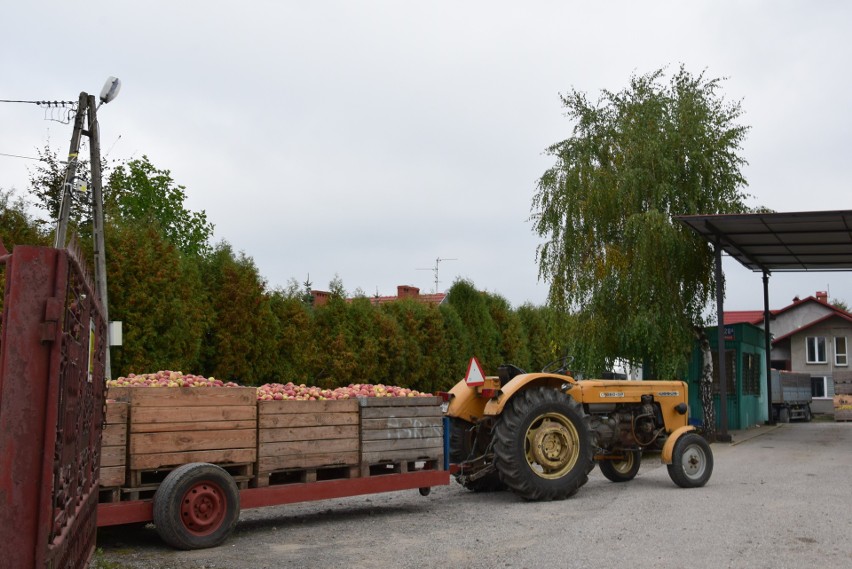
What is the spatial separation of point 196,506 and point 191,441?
557 millimetres

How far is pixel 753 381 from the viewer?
80.6 ft

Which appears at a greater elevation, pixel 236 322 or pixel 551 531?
pixel 236 322

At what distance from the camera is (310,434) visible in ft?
27.5

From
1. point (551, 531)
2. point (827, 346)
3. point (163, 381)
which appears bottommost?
point (551, 531)

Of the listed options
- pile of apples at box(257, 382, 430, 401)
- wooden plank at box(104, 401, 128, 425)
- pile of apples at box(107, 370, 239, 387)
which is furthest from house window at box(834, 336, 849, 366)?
wooden plank at box(104, 401, 128, 425)

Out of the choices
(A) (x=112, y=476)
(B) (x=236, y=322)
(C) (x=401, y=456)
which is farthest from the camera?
(B) (x=236, y=322)

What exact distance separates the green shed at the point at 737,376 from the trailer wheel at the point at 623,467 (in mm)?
8979

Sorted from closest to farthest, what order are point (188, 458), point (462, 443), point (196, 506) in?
point (196, 506), point (188, 458), point (462, 443)

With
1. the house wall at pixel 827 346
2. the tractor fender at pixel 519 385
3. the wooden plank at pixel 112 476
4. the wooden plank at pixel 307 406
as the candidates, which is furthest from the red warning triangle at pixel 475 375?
the house wall at pixel 827 346

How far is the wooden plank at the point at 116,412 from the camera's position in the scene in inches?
278

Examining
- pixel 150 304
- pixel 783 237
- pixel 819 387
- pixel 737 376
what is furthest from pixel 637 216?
pixel 819 387

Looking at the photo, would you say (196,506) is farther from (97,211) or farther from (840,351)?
(840,351)

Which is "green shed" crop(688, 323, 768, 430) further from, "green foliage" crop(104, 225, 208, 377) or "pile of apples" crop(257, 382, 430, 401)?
"pile of apples" crop(257, 382, 430, 401)

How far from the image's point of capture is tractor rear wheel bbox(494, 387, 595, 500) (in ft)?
32.4
